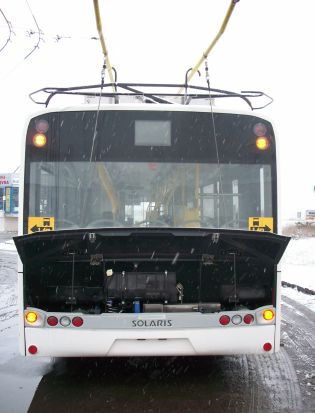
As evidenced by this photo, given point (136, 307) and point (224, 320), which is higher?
point (136, 307)

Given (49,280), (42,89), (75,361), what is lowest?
(75,361)

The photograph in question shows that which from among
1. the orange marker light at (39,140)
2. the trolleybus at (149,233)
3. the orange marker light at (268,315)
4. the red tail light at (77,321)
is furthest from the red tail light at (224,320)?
the orange marker light at (39,140)

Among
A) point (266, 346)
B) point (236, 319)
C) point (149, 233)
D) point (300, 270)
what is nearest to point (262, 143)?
point (149, 233)

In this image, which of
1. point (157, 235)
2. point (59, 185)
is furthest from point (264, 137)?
point (59, 185)

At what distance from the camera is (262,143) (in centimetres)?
503

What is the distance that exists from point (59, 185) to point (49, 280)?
94cm

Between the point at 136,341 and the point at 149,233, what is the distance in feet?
3.56

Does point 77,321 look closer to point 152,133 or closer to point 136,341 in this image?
point 136,341

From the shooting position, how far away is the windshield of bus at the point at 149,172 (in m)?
4.80

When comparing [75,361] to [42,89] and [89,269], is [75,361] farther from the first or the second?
[42,89]

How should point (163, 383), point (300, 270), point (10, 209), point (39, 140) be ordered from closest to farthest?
1. point (39, 140)
2. point (163, 383)
3. point (300, 270)
4. point (10, 209)

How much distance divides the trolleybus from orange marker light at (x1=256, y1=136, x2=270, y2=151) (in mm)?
11

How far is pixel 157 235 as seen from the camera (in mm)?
4160

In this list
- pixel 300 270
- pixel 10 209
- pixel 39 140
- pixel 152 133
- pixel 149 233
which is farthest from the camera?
pixel 10 209
